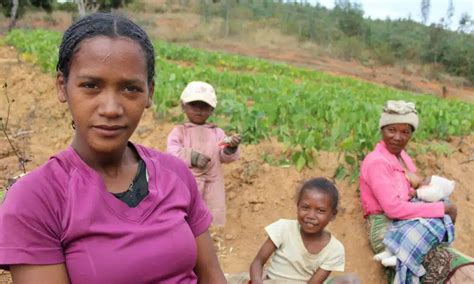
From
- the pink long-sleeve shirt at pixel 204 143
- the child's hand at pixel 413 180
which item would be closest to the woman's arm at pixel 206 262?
the pink long-sleeve shirt at pixel 204 143

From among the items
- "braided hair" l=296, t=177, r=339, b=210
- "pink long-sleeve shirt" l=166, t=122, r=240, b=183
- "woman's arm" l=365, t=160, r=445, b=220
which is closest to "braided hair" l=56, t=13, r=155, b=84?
"braided hair" l=296, t=177, r=339, b=210

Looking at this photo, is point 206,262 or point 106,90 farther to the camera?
point 206,262

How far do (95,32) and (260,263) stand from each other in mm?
2019

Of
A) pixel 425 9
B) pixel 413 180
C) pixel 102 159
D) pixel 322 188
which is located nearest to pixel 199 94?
pixel 322 188

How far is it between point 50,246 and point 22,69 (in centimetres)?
919

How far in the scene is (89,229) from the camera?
4.29ft

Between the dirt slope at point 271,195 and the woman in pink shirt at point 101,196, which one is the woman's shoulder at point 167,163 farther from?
the dirt slope at point 271,195

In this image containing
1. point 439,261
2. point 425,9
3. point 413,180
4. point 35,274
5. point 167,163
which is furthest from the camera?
point 425,9

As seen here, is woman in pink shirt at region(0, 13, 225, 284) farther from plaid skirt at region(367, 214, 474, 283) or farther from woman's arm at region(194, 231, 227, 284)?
plaid skirt at region(367, 214, 474, 283)

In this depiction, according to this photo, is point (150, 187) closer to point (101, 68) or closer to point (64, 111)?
point (101, 68)

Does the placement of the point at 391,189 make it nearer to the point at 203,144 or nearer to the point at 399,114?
the point at 399,114

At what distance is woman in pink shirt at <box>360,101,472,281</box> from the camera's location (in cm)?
362

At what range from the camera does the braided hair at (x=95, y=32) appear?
4.48 ft

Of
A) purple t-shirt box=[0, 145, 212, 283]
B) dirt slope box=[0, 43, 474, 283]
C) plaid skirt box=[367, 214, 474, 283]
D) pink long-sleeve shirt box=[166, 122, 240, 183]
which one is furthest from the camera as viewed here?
dirt slope box=[0, 43, 474, 283]
